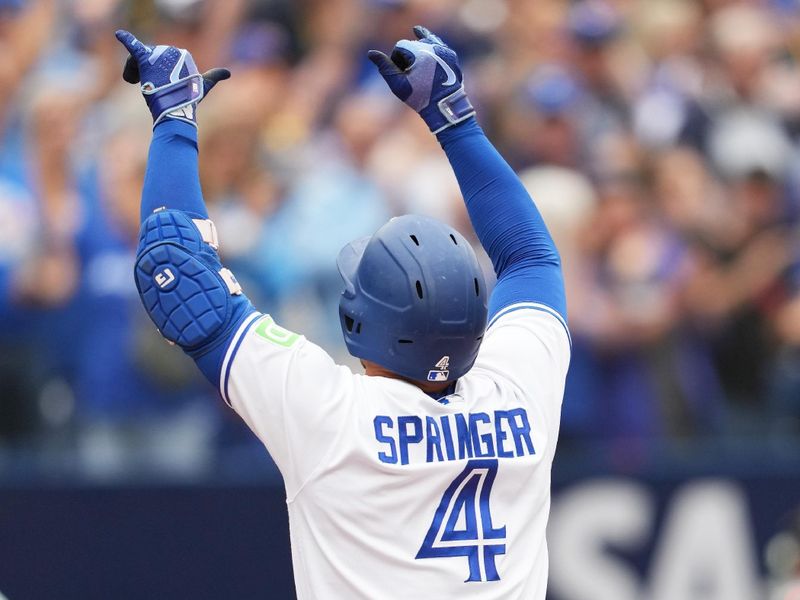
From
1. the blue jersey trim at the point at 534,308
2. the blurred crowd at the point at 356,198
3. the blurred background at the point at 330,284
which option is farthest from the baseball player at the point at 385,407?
the blurred crowd at the point at 356,198

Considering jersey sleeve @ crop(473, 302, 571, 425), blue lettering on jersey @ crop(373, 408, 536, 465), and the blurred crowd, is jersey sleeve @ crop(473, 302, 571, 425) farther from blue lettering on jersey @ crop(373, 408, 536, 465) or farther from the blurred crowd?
the blurred crowd

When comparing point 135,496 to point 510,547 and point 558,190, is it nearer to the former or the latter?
point 558,190

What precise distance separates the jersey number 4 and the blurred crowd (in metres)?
3.83

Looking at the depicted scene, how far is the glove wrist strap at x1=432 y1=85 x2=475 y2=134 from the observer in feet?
10.6

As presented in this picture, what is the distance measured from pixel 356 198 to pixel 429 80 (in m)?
3.95

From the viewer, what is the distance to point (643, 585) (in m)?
6.56

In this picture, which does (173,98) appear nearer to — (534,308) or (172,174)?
(172,174)

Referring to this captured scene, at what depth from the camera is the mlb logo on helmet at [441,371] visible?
2.72m

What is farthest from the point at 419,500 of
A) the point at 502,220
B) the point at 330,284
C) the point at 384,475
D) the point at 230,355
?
the point at 330,284

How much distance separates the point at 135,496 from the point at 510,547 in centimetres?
386

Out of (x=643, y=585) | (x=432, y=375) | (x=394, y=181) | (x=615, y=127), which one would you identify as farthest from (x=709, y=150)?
(x=432, y=375)

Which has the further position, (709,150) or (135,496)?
(709,150)

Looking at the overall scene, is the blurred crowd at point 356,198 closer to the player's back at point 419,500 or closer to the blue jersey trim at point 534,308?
the blue jersey trim at point 534,308

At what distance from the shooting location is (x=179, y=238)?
2754 mm
